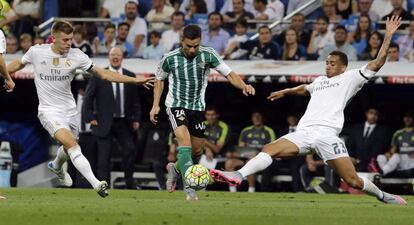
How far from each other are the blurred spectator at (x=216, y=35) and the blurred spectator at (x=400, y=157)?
3598 mm

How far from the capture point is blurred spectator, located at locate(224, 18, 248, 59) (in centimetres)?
2241

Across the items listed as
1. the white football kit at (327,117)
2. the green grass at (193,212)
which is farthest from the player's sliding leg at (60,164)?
the white football kit at (327,117)

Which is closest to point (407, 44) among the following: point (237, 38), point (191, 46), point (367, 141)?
point (367, 141)

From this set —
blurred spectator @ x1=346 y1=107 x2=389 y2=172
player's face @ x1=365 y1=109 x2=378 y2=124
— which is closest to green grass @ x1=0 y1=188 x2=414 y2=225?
blurred spectator @ x1=346 y1=107 x2=389 y2=172

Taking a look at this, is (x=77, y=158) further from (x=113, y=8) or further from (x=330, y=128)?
(x=113, y=8)

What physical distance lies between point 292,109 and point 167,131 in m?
2.21

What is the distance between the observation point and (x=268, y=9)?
23703mm

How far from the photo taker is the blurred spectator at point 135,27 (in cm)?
2342

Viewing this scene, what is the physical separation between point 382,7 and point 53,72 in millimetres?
8505

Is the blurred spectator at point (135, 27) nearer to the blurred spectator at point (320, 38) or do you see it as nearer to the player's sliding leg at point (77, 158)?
the blurred spectator at point (320, 38)

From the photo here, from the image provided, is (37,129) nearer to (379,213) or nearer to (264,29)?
(264,29)

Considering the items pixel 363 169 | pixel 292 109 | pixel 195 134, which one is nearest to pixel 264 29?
pixel 292 109

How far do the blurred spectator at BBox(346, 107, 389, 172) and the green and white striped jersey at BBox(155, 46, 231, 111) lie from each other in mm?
6270

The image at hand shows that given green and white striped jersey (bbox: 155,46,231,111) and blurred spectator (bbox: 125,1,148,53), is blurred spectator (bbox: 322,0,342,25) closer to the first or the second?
blurred spectator (bbox: 125,1,148,53)
